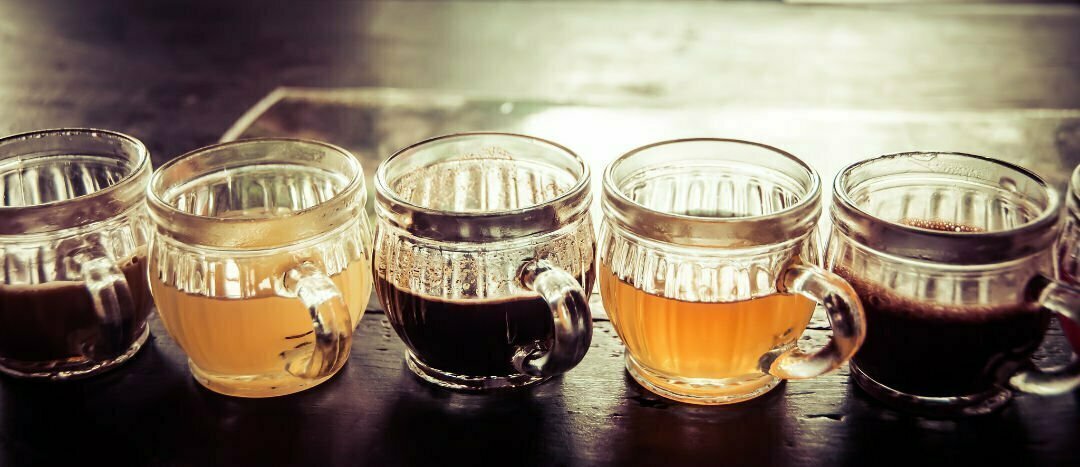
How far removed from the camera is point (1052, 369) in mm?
679

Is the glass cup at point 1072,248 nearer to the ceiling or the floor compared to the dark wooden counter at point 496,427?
nearer to the ceiling

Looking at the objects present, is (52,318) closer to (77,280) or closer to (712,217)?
(77,280)

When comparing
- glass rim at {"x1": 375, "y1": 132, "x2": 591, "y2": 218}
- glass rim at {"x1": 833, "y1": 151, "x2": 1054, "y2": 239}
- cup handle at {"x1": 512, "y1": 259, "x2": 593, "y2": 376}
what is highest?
glass rim at {"x1": 833, "y1": 151, "x2": 1054, "y2": 239}

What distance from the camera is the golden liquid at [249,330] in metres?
0.71

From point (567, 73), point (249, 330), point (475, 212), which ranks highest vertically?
point (475, 212)

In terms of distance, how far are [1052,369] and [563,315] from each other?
346 mm

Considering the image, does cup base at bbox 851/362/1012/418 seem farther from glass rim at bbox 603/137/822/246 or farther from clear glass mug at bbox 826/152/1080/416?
glass rim at bbox 603/137/822/246

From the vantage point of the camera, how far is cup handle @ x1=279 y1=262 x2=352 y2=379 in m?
0.66

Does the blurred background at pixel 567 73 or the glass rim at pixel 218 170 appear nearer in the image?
the glass rim at pixel 218 170

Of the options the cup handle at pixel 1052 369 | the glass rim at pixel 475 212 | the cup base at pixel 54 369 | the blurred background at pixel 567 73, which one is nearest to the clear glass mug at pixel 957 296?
the cup handle at pixel 1052 369

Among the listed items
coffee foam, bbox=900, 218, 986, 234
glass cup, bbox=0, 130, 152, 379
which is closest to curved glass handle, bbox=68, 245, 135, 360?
glass cup, bbox=0, 130, 152, 379

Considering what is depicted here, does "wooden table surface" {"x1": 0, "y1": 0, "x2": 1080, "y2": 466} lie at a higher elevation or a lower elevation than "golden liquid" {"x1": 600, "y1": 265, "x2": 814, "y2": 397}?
lower

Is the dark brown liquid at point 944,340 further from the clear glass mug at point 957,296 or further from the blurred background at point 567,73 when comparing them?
the blurred background at point 567,73

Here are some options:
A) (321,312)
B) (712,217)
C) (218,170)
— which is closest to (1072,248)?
(712,217)
